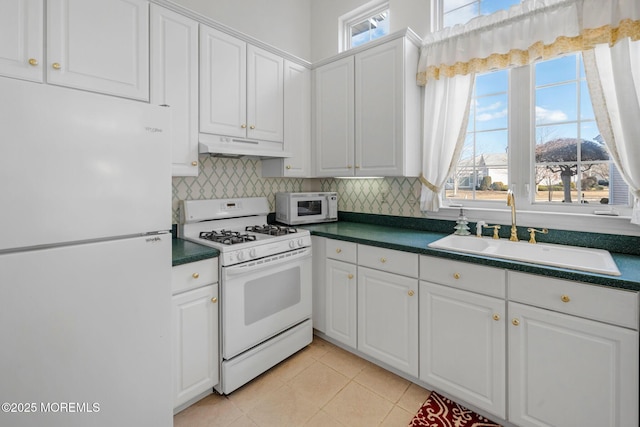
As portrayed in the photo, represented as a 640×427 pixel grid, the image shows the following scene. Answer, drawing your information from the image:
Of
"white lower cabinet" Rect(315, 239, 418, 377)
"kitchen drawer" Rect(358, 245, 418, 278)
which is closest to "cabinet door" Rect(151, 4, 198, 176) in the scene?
"white lower cabinet" Rect(315, 239, 418, 377)

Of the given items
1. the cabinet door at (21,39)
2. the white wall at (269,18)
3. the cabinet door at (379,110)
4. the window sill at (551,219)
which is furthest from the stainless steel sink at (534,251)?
the white wall at (269,18)

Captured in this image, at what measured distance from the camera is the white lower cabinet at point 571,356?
127 centimetres

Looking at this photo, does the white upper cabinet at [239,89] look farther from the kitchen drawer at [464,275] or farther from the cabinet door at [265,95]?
the kitchen drawer at [464,275]

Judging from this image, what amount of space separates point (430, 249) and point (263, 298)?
1135 millimetres

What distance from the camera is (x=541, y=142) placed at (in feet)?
6.63

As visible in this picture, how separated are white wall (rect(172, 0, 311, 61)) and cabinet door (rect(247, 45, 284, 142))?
0.36 metres

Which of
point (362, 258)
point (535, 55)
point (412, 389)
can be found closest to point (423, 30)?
point (535, 55)

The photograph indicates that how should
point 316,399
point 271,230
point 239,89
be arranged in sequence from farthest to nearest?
point 271,230 → point 239,89 → point 316,399

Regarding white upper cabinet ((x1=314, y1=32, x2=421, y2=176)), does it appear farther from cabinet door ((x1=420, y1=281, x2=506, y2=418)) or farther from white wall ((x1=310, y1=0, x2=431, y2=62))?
cabinet door ((x1=420, y1=281, x2=506, y2=418))

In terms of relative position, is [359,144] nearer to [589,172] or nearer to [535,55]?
[535,55]

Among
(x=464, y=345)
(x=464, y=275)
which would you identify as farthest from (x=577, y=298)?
(x=464, y=345)

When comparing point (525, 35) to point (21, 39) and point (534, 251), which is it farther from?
point (21, 39)

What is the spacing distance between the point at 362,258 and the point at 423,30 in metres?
1.90

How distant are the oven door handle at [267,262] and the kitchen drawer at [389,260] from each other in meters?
0.45
